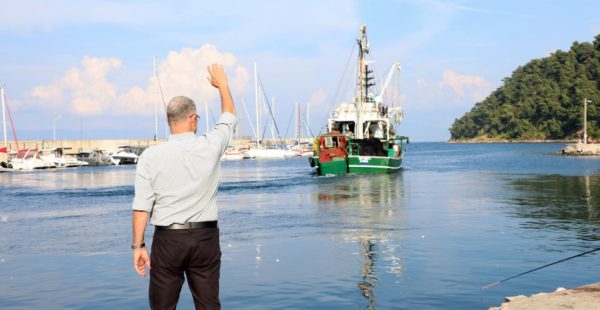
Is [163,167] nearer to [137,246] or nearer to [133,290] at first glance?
[137,246]

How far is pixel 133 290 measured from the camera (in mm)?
11016

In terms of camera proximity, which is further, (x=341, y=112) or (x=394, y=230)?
(x=341, y=112)

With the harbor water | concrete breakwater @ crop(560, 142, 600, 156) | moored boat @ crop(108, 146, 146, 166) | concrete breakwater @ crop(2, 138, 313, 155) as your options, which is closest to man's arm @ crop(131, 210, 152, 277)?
the harbor water

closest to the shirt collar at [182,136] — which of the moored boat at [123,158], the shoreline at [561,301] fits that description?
the shoreline at [561,301]

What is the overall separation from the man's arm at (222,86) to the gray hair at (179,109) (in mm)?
294

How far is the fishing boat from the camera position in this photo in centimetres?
5384

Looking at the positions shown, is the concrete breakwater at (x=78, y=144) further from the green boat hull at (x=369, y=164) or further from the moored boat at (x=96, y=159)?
the green boat hull at (x=369, y=164)

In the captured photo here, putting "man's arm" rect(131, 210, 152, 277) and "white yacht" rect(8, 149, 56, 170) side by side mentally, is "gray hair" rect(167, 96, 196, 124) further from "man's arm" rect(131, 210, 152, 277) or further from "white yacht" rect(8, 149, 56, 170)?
"white yacht" rect(8, 149, 56, 170)

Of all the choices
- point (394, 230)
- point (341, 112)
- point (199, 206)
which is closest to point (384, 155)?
point (341, 112)

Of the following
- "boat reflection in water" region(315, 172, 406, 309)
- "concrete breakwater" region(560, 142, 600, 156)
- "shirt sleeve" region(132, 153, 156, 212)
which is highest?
"shirt sleeve" region(132, 153, 156, 212)

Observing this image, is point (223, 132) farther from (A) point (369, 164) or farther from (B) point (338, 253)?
(A) point (369, 164)

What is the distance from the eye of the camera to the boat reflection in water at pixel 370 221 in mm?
12180

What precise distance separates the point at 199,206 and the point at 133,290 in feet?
Answer: 20.9

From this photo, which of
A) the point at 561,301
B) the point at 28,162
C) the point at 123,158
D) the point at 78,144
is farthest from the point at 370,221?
the point at 78,144
